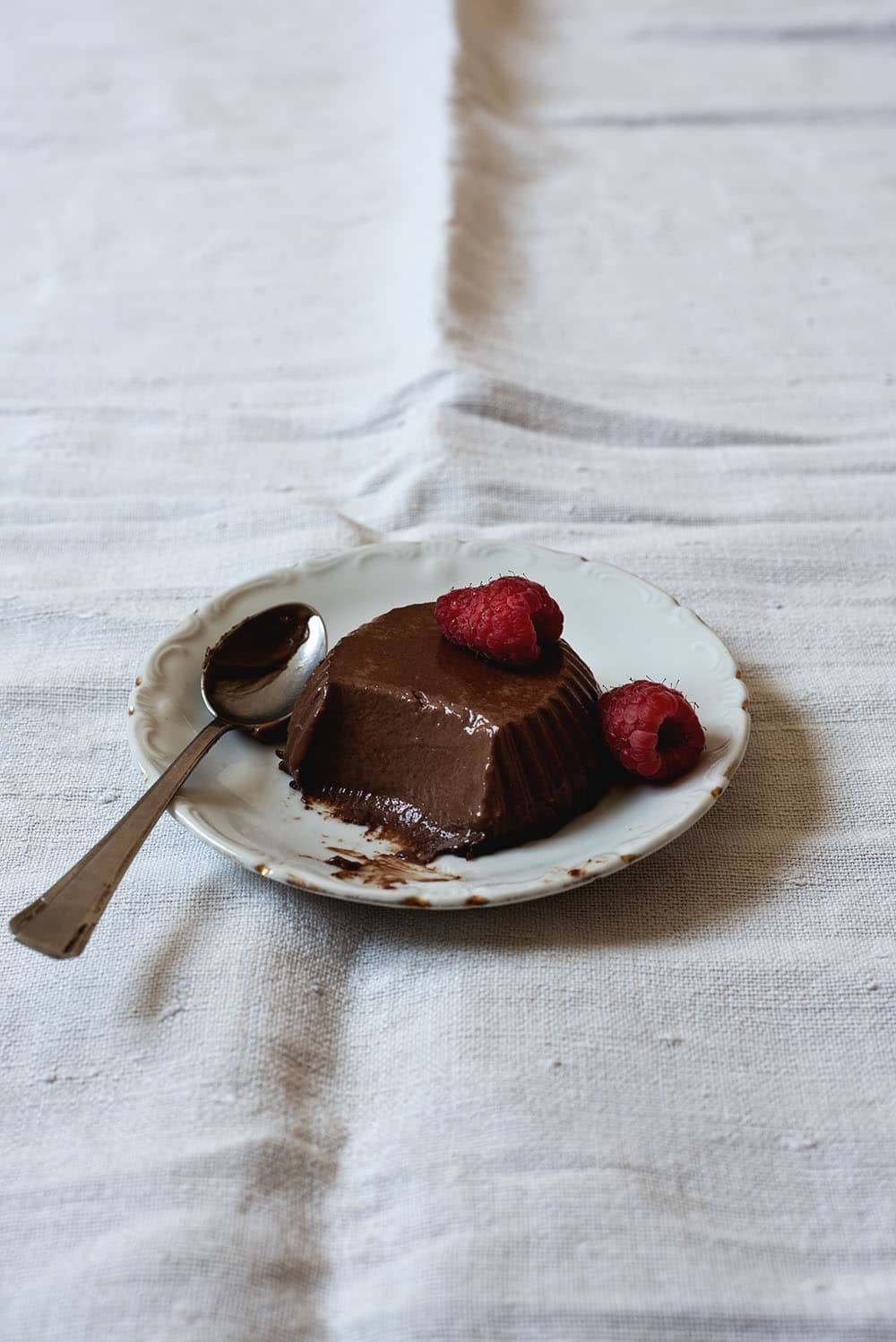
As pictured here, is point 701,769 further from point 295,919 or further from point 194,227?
point 194,227

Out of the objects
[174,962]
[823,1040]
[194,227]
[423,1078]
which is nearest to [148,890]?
[174,962]

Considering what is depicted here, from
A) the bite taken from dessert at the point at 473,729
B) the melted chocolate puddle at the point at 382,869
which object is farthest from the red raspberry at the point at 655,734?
the melted chocolate puddle at the point at 382,869

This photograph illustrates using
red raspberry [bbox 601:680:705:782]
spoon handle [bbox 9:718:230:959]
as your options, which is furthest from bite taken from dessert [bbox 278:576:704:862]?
spoon handle [bbox 9:718:230:959]

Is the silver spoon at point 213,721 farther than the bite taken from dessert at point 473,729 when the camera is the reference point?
No

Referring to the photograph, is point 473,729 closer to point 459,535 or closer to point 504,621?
point 504,621

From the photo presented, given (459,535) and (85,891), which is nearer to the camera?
(85,891)

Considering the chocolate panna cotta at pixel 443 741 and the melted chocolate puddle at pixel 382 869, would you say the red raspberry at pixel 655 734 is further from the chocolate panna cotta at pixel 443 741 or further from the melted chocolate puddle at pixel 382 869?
the melted chocolate puddle at pixel 382 869

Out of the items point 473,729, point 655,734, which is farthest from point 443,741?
point 655,734
